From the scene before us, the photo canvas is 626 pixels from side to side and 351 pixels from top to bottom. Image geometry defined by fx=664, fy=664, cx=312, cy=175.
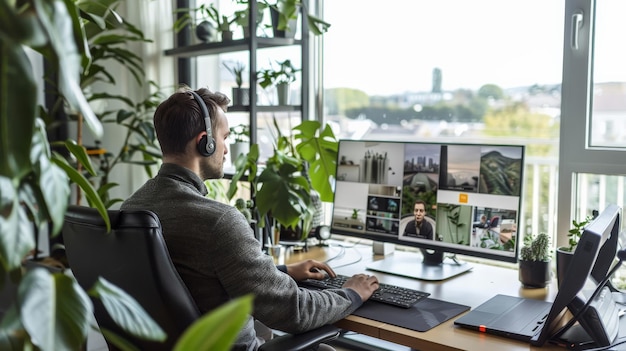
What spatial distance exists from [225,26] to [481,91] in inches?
46.4

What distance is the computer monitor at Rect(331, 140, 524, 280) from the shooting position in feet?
6.65

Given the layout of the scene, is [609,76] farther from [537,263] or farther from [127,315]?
[127,315]

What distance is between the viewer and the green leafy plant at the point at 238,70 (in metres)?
2.96

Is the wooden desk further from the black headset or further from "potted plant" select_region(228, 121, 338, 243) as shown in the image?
the black headset

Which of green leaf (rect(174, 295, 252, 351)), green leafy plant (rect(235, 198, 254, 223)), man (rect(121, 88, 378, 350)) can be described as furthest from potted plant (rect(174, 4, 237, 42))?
green leaf (rect(174, 295, 252, 351))

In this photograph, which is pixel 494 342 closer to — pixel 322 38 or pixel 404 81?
pixel 404 81

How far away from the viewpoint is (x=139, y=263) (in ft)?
4.76

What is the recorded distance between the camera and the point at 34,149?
79 centimetres

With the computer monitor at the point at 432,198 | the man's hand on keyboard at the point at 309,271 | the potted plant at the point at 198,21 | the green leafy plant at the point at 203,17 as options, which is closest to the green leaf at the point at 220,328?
the man's hand on keyboard at the point at 309,271

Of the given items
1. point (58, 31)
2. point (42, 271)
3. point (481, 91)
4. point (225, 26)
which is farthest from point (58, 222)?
point (225, 26)

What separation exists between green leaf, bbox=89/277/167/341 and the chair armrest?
82 cm

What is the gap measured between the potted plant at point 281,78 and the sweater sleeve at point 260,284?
1273mm

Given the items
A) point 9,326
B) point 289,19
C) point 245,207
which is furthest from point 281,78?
point 9,326

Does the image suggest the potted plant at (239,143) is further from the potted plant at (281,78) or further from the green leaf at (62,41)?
the green leaf at (62,41)
